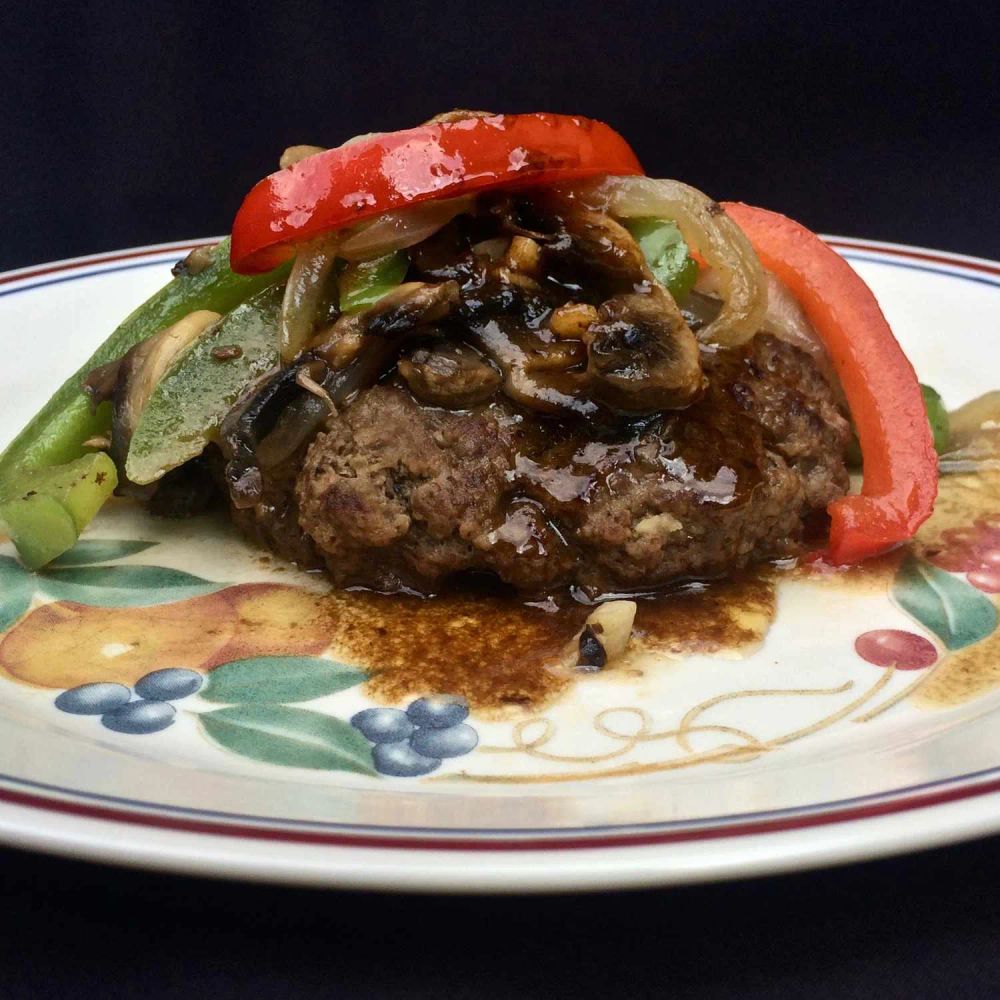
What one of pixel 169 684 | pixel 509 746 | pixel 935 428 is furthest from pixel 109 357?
pixel 935 428

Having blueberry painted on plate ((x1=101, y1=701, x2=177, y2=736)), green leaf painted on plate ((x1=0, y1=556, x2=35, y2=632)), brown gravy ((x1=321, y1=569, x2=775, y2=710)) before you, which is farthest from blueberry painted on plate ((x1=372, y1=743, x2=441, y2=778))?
green leaf painted on plate ((x1=0, y1=556, x2=35, y2=632))

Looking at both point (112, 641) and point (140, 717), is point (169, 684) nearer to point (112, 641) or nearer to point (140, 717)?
point (140, 717)

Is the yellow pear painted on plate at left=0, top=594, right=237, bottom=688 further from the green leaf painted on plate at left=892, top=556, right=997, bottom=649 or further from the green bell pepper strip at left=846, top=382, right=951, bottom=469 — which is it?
the green bell pepper strip at left=846, top=382, right=951, bottom=469

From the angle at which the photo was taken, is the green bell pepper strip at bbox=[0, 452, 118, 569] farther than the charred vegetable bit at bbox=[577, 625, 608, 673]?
Yes

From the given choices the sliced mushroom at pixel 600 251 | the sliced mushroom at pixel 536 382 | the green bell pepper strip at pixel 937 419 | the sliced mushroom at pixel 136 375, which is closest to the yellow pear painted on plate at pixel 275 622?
the sliced mushroom at pixel 136 375

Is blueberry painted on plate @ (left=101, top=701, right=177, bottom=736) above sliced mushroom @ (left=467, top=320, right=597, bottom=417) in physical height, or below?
below

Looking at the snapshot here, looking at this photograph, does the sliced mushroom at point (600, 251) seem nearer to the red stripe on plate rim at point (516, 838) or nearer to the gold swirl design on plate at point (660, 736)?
the gold swirl design on plate at point (660, 736)

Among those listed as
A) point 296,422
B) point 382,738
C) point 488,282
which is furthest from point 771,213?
point 382,738
